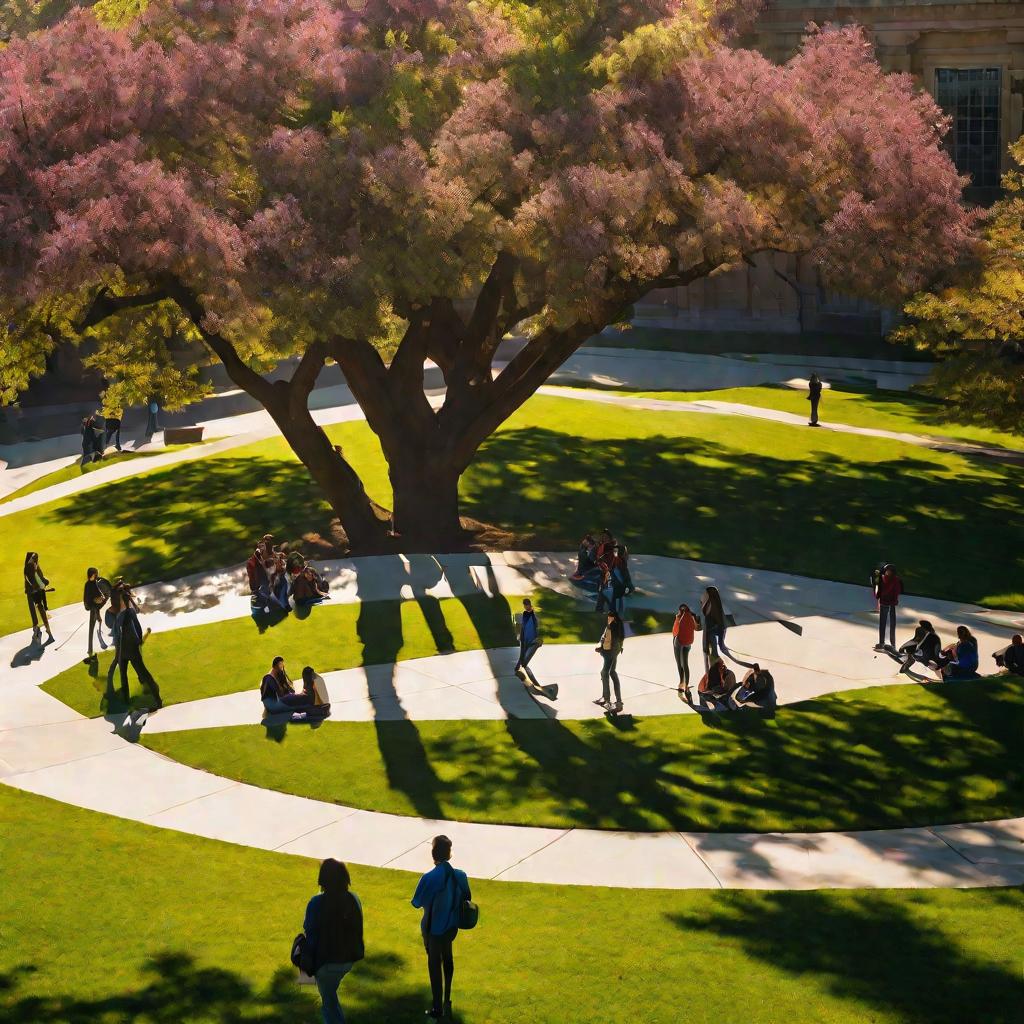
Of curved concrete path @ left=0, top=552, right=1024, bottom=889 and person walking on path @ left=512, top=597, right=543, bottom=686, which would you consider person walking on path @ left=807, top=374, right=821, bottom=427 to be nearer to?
curved concrete path @ left=0, top=552, right=1024, bottom=889

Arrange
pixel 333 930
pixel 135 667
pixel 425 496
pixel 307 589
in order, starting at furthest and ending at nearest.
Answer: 1. pixel 425 496
2. pixel 307 589
3. pixel 135 667
4. pixel 333 930

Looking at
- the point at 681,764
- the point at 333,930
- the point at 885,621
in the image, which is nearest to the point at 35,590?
the point at 681,764

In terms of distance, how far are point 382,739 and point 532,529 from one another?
1166 cm

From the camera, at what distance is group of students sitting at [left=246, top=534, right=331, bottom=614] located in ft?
85.0

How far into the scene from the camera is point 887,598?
76.3ft

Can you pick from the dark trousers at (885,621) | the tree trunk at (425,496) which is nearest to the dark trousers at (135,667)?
the tree trunk at (425,496)

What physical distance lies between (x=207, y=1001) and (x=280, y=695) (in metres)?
8.99

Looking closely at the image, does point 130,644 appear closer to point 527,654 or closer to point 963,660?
point 527,654

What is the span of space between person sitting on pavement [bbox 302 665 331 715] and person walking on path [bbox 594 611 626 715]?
387cm

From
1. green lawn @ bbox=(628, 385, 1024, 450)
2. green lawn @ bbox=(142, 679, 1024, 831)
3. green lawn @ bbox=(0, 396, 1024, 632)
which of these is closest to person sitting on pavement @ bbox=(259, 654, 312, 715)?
green lawn @ bbox=(142, 679, 1024, 831)

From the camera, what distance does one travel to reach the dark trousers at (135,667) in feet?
70.4

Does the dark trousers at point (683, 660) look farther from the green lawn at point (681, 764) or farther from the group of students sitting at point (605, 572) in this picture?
the group of students sitting at point (605, 572)

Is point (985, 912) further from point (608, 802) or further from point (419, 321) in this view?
point (419, 321)

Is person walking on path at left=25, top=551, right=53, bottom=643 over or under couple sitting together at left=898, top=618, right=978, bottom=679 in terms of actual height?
over
